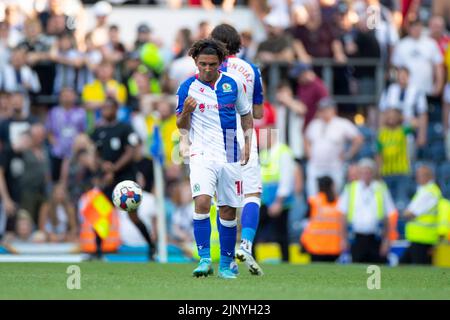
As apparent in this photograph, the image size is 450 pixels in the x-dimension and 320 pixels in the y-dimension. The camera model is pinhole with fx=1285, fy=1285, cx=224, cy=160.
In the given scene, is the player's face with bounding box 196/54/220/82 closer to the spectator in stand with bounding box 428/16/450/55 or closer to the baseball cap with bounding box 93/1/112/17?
the spectator in stand with bounding box 428/16/450/55

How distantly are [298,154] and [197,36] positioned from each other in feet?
9.77

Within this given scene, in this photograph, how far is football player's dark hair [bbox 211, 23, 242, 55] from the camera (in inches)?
530

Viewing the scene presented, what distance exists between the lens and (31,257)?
64.2 feet

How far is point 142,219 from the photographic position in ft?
67.8

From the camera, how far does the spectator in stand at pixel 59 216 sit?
22.3 meters

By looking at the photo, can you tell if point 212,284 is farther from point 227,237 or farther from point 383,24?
point 383,24

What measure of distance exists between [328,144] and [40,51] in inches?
227

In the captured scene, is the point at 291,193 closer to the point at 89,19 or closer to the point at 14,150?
the point at 14,150

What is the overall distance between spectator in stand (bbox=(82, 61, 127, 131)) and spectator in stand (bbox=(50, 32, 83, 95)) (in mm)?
574
